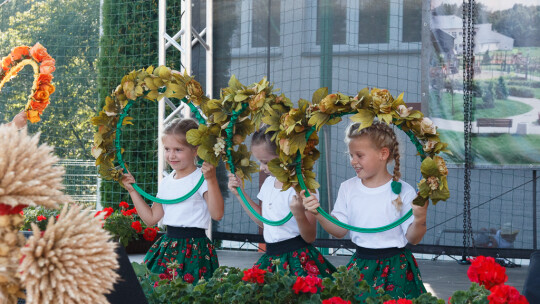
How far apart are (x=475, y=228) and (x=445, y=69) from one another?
1306 mm

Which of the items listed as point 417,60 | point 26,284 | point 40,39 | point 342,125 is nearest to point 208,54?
point 342,125

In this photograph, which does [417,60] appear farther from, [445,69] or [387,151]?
[387,151]

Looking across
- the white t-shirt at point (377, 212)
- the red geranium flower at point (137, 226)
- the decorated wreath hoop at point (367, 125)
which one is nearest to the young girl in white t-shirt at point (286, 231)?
the white t-shirt at point (377, 212)

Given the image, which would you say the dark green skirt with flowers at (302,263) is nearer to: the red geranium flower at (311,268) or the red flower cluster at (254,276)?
the red geranium flower at (311,268)

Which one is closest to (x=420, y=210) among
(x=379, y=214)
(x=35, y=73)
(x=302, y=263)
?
(x=379, y=214)

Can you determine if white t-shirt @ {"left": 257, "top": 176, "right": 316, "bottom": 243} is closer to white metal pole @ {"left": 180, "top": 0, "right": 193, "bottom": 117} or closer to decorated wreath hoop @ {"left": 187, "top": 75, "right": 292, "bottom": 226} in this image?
decorated wreath hoop @ {"left": 187, "top": 75, "right": 292, "bottom": 226}

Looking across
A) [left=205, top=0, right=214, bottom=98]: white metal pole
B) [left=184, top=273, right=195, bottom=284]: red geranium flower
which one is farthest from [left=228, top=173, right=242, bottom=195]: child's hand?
[left=205, top=0, right=214, bottom=98]: white metal pole

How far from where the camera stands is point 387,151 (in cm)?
335

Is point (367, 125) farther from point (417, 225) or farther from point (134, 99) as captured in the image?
point (134, 99)

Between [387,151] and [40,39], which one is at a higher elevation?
[40,39]

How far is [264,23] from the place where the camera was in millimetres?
6031

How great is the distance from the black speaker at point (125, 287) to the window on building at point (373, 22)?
15.5 feet

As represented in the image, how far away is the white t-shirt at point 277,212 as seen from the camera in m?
3.57

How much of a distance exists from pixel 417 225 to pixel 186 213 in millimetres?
1391
